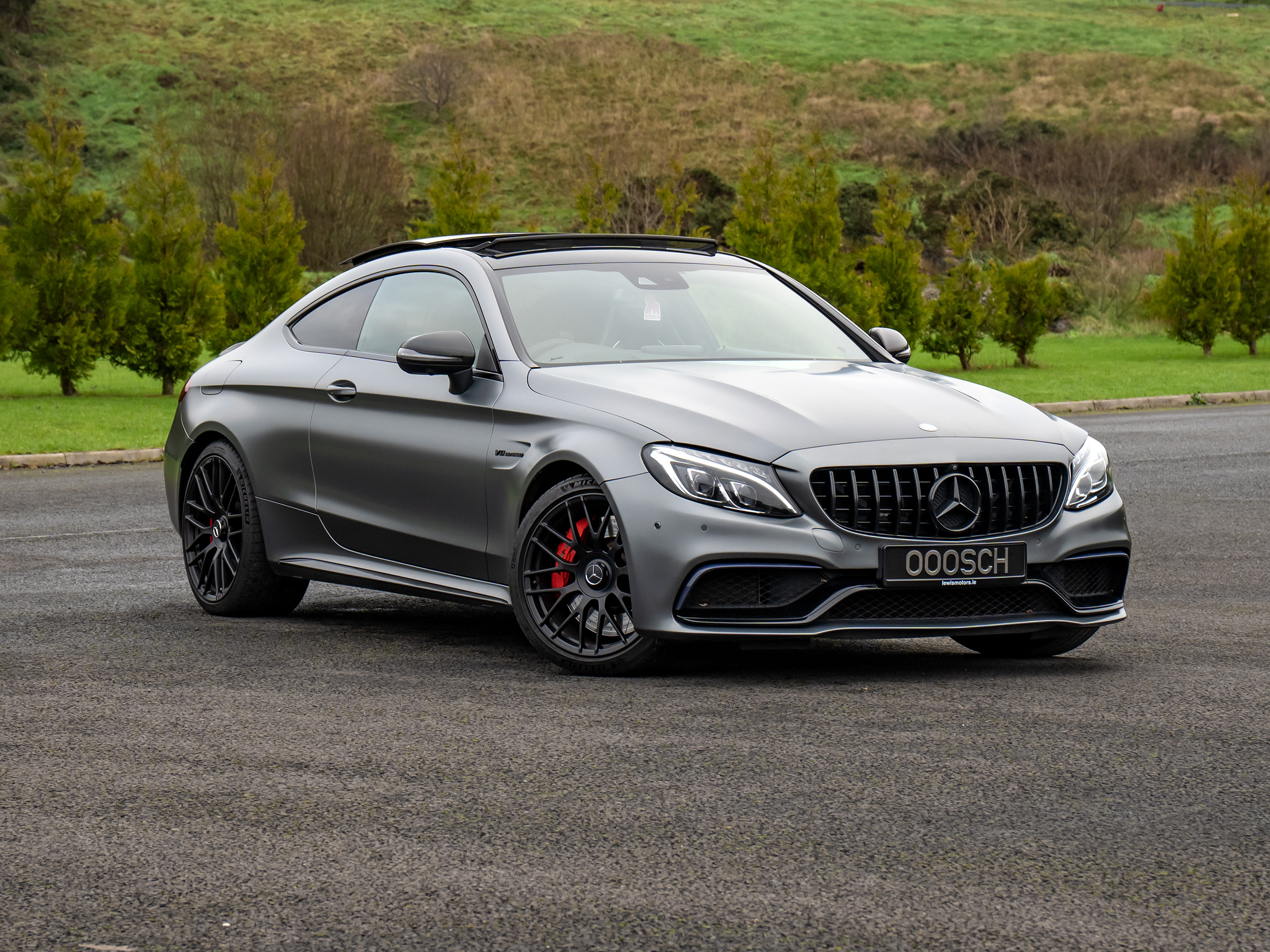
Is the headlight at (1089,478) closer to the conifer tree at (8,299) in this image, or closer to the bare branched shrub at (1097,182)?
the conifer tree at (8,299)

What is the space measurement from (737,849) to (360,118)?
3174 inches

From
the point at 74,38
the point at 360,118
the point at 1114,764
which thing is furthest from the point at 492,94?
the point at 1114,764

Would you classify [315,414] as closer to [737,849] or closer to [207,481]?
[207,481]

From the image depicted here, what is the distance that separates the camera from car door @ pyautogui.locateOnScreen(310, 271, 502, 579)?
684cm

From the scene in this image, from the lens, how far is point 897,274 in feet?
102

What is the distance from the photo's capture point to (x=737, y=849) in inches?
158

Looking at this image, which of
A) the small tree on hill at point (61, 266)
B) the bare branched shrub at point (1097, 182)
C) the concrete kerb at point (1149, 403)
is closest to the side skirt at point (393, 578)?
the concrete kerb at point (1149, 403)

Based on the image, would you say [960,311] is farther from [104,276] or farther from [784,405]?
[784,405]

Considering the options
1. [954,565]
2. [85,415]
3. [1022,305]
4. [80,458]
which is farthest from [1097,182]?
[954,565]

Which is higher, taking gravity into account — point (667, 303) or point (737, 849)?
point (667, 303)

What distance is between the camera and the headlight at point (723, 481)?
19.3 ft

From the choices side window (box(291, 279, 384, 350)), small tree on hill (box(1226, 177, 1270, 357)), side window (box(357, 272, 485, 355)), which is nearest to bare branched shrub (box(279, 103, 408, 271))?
small tree on hill (box(1226, 177, 1270, 357))

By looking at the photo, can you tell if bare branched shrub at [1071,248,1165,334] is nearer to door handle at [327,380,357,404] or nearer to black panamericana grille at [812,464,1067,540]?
door handle at [327,380,357,404]

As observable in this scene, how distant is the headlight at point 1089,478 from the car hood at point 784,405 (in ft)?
0.19
